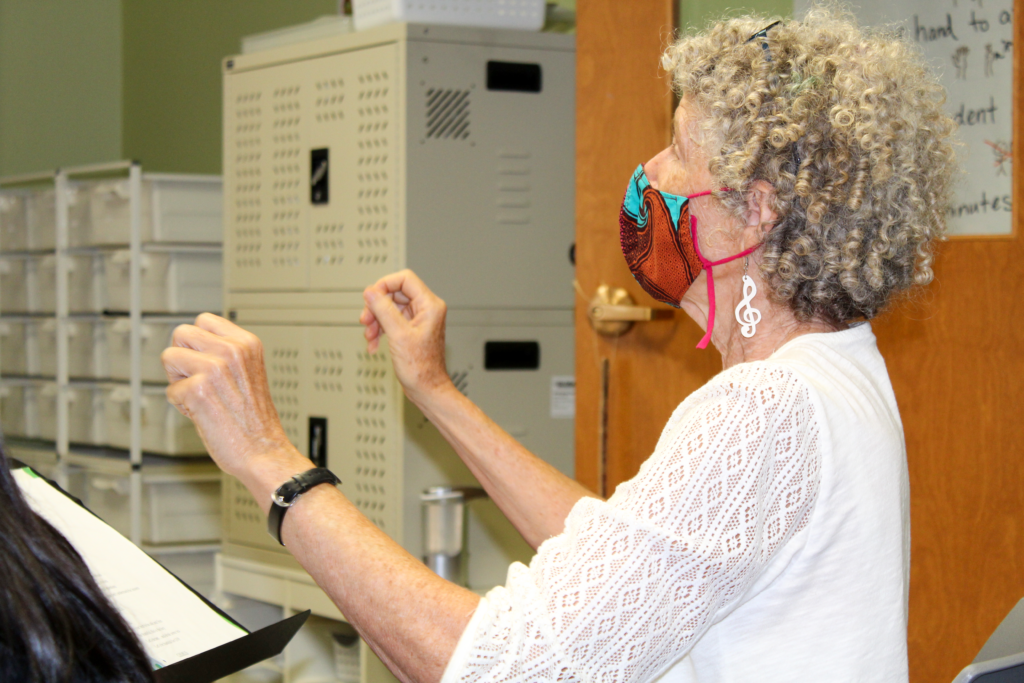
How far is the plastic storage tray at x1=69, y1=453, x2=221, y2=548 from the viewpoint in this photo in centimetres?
269

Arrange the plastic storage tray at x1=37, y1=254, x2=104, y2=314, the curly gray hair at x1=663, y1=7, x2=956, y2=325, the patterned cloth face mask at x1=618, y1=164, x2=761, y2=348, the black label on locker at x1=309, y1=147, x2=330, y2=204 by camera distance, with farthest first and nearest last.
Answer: the plastic storage tray at x1=37, y1=254, x2=104, y2=314 < the black label on locker at x1=309, y1=147, x2=330, y2=204 < the patterned cloth face mask at x1=618, y1=164, x2=761, y2=348 < the curly gray hair at x1=663, y1=7, x2=956, y2=325

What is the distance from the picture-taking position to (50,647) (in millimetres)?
550

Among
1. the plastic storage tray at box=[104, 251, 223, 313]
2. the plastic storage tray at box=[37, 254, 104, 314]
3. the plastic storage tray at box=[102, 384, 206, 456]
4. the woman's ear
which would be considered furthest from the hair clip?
the plastic storage tray at box=[37, 254, 104, 314]

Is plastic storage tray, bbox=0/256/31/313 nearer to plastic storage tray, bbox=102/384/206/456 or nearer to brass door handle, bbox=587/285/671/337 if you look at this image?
plastic storage tray, bbox=102/384/206/456

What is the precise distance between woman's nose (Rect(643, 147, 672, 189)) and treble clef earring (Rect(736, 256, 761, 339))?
137 mm

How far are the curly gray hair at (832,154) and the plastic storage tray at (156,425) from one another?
213 centimetres

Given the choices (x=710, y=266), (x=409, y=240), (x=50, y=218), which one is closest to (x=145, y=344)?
(x=50, y=218)

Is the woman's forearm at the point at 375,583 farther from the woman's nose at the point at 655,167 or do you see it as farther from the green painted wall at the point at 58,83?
the green painted wall at the point at 58,83

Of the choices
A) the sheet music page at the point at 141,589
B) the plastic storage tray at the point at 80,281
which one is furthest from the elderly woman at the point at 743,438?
the plastic storage tray at the point at 80,281

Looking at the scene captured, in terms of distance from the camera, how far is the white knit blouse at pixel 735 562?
716 millimetres

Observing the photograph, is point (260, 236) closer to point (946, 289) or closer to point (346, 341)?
point (346, 341)

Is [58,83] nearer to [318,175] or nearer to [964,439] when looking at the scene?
[318,175]

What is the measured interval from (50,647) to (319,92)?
156 cm

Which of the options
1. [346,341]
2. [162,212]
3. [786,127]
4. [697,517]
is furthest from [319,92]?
[697,517]
